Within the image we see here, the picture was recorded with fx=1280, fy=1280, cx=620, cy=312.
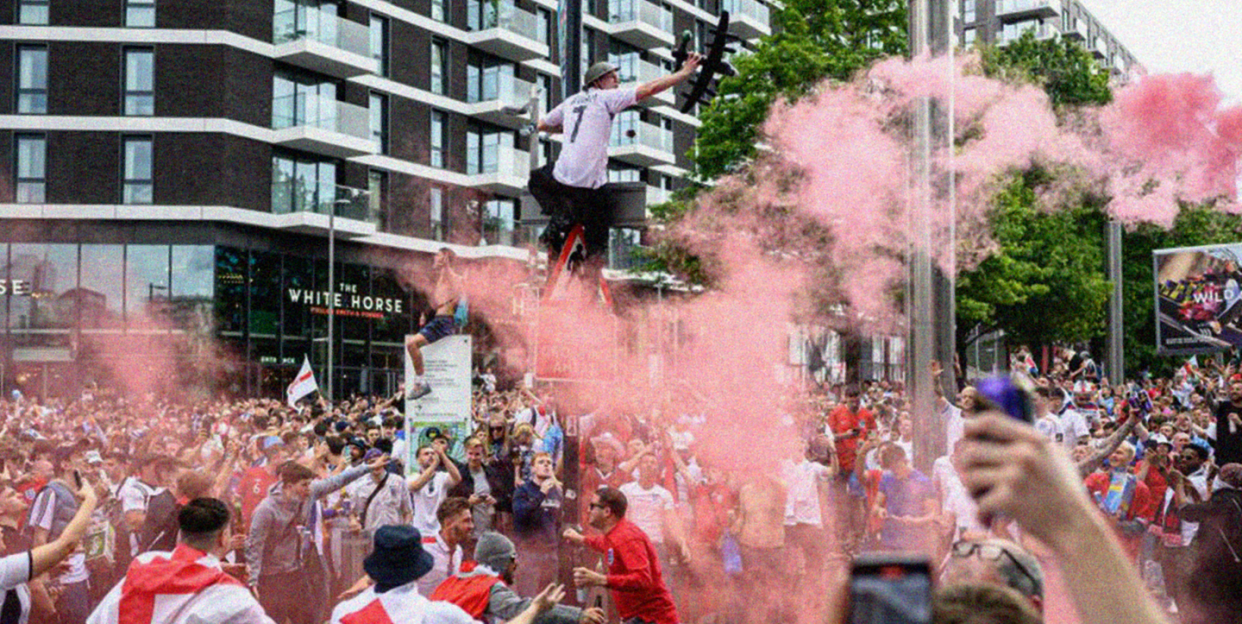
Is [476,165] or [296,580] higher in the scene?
[476,165]

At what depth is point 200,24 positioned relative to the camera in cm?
3494

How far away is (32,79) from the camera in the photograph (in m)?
34.6

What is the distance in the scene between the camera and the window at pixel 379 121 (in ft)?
129

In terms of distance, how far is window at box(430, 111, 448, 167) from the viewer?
41.4 meters

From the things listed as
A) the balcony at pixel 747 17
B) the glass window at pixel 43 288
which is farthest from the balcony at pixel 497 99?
the glass window at pixel 43 288

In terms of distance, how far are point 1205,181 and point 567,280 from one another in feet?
25.9

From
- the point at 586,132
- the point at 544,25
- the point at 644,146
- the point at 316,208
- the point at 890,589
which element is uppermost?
the point at 544,25

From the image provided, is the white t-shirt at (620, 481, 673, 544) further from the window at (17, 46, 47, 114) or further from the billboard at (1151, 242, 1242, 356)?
the window at (17, 46, 47, 114)

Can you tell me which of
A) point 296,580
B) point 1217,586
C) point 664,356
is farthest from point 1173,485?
A: point 664,356

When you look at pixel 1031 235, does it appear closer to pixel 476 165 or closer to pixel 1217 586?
pixel 476 165

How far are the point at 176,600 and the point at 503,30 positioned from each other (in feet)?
125

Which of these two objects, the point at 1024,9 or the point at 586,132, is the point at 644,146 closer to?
the point at 1024,9

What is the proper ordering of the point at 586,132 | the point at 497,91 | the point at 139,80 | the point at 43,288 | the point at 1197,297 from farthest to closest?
the point at 497,91 → the point at 139,80 → the point at 43,288 → the point at 1197,297 → the point at 586,132

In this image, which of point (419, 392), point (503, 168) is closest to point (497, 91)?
point (503, 168)
